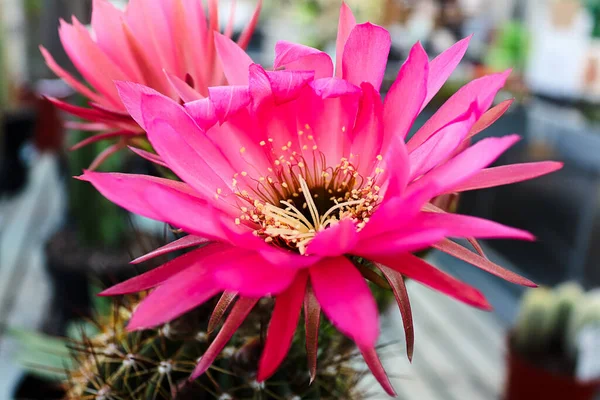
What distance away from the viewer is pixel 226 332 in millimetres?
275

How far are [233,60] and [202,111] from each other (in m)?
0.05

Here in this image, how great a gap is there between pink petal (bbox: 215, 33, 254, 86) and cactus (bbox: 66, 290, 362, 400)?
150 mm

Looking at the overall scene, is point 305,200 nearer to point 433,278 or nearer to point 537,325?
point 433,278

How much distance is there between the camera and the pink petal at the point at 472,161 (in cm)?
25

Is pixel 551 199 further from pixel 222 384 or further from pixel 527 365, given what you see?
pixel 222 384

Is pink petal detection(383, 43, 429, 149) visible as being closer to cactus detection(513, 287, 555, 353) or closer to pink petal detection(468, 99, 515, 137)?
pink petal detection(468, 99, 515, 137)

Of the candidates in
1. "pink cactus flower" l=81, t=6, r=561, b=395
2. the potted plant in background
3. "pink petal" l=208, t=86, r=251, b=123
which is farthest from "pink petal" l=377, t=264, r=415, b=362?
the potted plant in background

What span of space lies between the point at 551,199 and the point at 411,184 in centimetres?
190

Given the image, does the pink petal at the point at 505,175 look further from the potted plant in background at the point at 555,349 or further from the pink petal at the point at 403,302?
the potted plant in background at the point at 555,349

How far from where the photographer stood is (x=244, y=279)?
0.25 meters

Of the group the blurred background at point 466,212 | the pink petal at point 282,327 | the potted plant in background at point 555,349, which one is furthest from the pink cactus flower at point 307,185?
the potted plant in background at point 555,349

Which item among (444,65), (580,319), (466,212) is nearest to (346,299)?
(444,65)

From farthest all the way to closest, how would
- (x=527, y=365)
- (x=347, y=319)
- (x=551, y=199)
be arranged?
(x=551, y=199)
(x=527, y=365)
(x=347, y=319)

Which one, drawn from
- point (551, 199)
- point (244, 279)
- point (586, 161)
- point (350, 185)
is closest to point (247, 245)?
point (244, 279)
